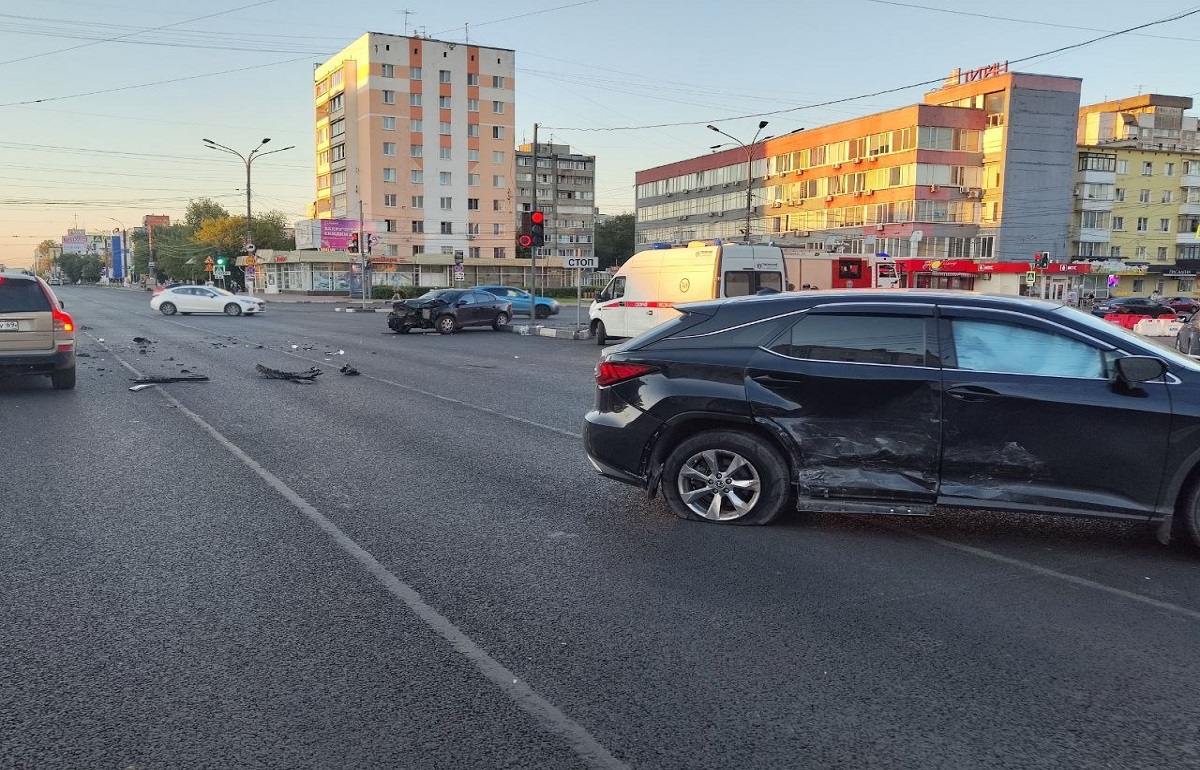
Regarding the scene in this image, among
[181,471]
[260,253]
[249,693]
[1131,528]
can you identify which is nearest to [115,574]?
[249,693]

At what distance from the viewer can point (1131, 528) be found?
236 inches

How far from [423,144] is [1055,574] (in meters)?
90.7

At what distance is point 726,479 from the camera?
19.6 feet

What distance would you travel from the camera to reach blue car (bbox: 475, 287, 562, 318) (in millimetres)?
38875

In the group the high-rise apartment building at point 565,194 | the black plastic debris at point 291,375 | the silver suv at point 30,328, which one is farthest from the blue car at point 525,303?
the high-rise apartment building at point 565,194

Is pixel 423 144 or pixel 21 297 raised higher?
pixel 423 144

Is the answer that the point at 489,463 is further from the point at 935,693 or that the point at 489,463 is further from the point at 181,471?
the point at 935,693

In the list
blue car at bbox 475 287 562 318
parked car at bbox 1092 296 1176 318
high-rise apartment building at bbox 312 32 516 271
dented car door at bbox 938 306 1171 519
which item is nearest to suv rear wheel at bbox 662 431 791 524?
dented car door at bbox 938 306 1171 519

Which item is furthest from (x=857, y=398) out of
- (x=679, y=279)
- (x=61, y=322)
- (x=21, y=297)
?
(x=679, y=279)

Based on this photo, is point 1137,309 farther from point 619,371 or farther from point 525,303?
point 619,371

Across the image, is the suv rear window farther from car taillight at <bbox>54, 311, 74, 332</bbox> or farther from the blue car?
the blue car

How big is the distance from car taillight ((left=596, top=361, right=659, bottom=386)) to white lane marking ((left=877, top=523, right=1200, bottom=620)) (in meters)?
1.90

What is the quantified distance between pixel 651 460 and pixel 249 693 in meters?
3.21

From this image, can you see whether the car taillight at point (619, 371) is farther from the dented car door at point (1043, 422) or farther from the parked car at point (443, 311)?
the parked car at point (443, 311)
